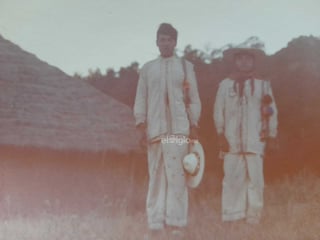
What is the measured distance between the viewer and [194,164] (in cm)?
397

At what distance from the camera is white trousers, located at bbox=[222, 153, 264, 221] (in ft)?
13.6

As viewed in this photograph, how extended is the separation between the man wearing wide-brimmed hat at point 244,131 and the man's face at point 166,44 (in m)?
0.42

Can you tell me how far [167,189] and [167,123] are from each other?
15.6 inches

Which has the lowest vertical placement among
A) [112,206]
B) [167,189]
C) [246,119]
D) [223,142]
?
[112,206]

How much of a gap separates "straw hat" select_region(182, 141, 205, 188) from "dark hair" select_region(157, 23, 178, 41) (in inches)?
26.2

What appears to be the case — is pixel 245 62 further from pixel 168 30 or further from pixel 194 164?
pixel 194 164

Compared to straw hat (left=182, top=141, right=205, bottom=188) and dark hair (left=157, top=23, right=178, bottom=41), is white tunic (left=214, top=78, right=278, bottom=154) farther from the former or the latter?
dark hair (left=157, top=23, right=178, bottom=41)

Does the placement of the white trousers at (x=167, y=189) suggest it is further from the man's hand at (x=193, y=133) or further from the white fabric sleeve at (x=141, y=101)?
the white fabric sleeve at (x=141, y=101)

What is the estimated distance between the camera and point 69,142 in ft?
18.2

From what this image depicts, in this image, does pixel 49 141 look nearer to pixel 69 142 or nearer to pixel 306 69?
pixel 69 142

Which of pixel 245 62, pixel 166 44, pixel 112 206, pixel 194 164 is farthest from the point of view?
pixel 112 206

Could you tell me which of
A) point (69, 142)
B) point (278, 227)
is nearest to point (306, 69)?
point (278, 227)

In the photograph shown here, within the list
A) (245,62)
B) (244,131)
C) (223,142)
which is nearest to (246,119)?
(244,131)

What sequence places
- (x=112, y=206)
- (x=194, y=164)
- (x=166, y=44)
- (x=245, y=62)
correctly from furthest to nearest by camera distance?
(x=112, y=206)
(x=245, y=62)
(x=166, y=44)
(x=194, y=164)
